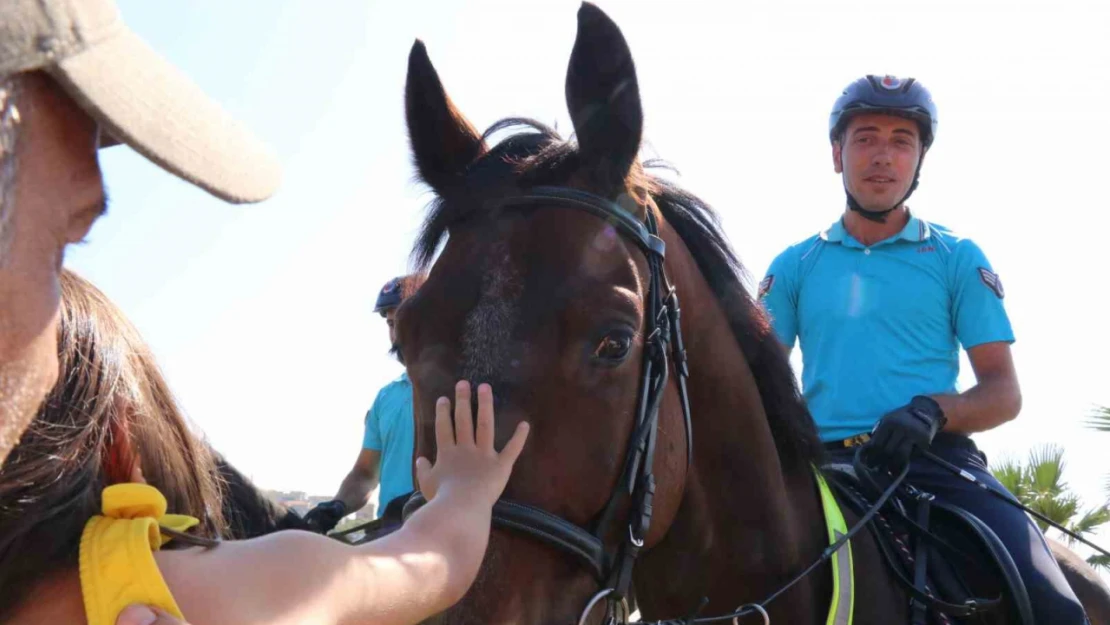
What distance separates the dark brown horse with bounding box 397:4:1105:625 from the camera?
8.43 feet

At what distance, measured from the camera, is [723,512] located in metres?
3.15

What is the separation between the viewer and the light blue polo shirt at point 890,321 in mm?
4230

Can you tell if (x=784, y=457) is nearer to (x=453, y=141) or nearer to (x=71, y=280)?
(x=453, y=141)

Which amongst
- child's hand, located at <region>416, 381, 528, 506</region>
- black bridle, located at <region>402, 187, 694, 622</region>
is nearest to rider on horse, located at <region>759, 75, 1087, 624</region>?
black bridle, located at <region>402, 187, 694, 622</region>

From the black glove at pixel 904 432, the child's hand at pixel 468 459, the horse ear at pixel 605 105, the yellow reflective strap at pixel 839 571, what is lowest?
the yellow reflective strap at pixel 839 571

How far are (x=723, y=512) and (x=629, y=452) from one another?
1.90 feet

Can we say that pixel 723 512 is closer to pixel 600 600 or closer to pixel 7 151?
pixel 600 600

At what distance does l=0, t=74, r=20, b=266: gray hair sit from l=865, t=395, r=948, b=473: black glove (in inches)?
132

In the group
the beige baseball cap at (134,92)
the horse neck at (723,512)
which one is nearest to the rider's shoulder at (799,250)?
the horse neck at (723,512)

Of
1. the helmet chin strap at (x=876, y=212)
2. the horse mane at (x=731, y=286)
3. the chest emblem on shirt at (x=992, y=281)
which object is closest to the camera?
the horse mane at (x=731, y=286)

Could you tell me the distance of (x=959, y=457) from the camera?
407cm

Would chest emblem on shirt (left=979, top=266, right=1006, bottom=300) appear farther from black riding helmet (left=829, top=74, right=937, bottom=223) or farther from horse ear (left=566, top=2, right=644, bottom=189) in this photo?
horse ear (left=566, top=2, right=644, bottom=189)

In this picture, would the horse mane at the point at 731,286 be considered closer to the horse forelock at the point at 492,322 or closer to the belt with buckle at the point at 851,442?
the horse forelock at the point at 492,322

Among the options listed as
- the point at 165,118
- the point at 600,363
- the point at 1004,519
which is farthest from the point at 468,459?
the point at 1004,519
